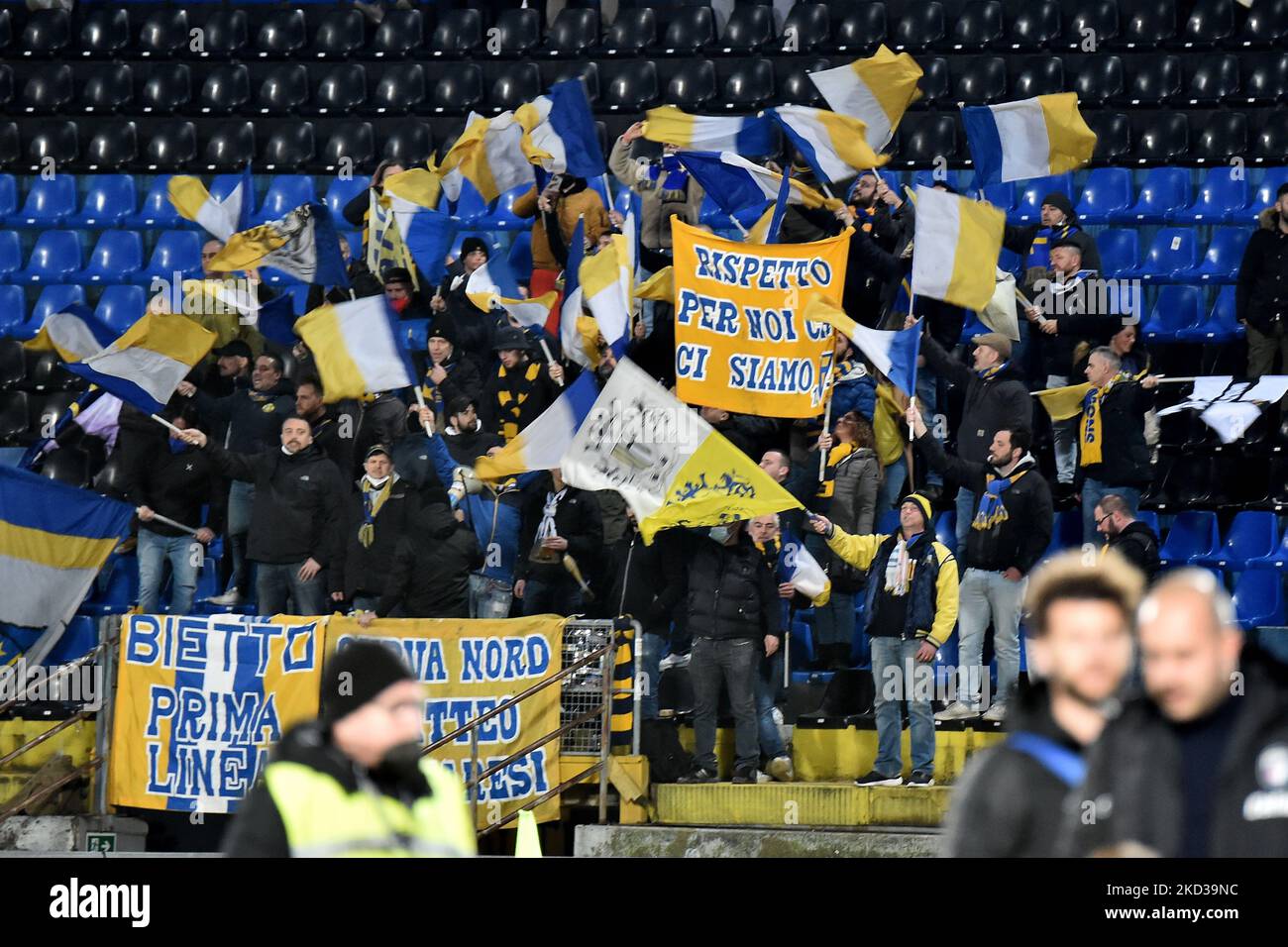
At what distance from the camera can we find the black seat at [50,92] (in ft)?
66.5

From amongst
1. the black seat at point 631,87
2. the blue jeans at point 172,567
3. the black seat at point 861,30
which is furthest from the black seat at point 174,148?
the blue jeans at point 172,567

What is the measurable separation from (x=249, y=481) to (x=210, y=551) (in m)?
0.84

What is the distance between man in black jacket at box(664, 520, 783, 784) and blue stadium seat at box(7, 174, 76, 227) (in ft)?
31.3

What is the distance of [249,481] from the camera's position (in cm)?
1404

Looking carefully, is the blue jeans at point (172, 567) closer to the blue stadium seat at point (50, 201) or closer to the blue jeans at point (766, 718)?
the blue jeans at point (766, 718)

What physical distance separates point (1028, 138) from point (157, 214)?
28.9ft

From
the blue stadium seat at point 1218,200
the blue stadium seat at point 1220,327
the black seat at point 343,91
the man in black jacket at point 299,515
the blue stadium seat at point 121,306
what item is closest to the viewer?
the man in black jacket at point 299,515

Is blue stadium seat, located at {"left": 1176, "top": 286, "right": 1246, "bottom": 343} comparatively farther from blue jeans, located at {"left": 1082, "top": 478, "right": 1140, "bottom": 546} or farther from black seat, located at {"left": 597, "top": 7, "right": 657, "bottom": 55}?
black seat, located at {"left": 597, "top": 7, "right": 657, "bottom": 55}

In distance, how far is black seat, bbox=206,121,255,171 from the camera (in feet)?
63.1

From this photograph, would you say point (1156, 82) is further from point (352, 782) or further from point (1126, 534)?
point (352, 782)

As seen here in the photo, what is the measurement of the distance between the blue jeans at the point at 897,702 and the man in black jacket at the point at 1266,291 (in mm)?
4217

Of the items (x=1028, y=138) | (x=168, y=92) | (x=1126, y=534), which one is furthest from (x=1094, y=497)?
(x=168, y=92)

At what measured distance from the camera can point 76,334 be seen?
15531 millimetres

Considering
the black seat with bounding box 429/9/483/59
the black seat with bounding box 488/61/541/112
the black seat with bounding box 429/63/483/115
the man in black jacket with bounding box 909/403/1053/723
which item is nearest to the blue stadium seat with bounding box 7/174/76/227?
the black seat with bounding box 429/63/483/115
